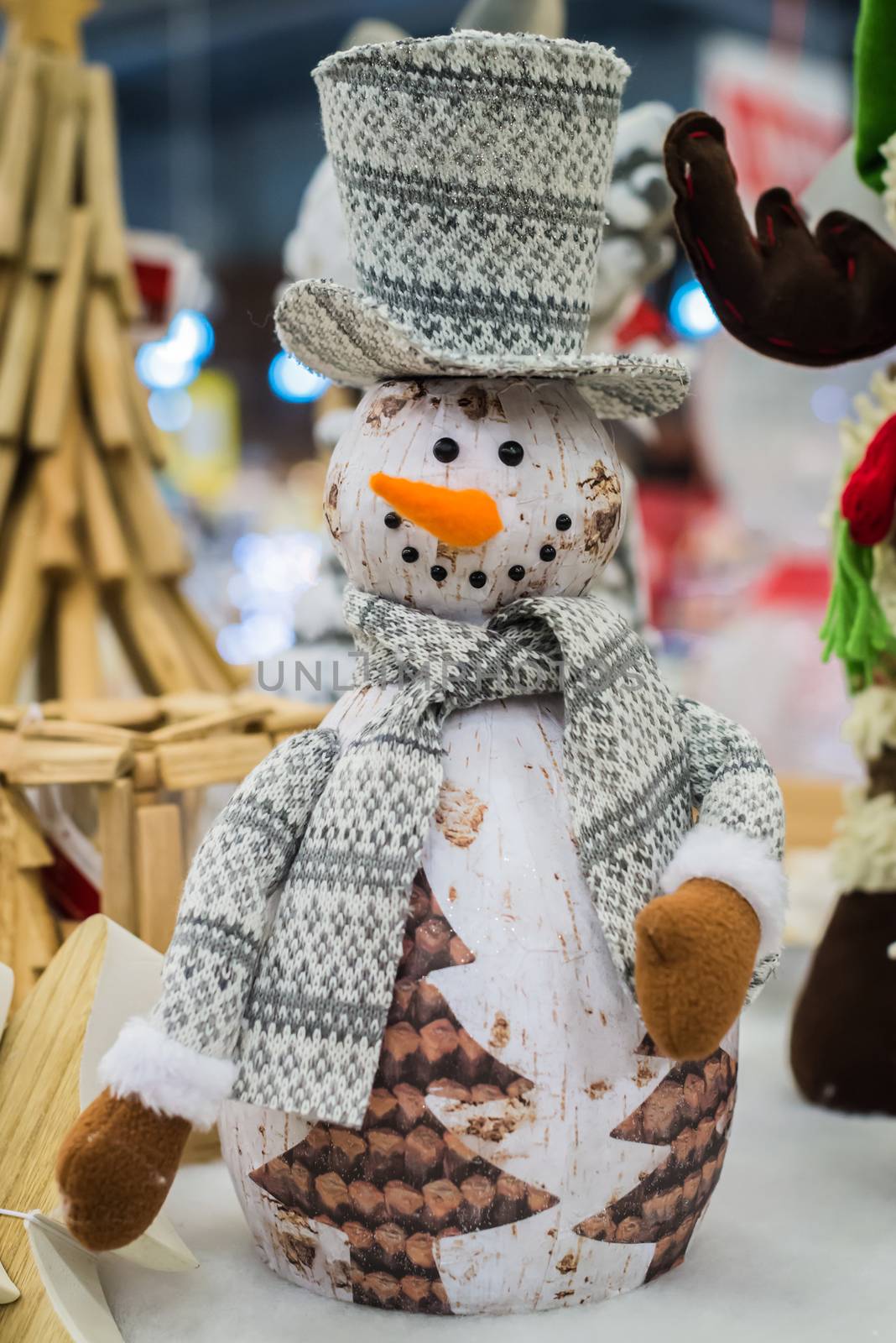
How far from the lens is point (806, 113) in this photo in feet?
8.99

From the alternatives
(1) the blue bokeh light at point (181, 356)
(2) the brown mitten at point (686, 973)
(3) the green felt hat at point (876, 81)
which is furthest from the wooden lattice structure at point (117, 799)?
(1) the blue bokeh light at point (181, 356)

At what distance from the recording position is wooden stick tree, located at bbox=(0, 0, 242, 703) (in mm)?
1604

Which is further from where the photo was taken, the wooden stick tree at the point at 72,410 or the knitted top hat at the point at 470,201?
the wooden stick tree at the point at 72,410

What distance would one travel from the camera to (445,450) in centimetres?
91

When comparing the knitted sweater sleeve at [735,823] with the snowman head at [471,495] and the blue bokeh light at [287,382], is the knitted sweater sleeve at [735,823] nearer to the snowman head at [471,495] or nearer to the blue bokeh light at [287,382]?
the snowman head at [471,495]

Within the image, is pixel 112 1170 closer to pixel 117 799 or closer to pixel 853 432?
pixel 117 799

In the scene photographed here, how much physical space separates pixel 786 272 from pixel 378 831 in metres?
0.60

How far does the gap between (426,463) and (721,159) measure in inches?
15.4

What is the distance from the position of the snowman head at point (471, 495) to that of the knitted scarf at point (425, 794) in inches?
0.8

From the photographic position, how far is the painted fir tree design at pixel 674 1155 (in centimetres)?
89

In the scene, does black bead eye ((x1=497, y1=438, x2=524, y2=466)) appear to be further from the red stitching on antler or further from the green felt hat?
the green felt hat

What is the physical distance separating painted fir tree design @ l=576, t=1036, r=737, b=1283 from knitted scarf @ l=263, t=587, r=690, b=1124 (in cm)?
9

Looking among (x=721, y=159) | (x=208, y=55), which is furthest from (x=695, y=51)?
(x=721, y=159)

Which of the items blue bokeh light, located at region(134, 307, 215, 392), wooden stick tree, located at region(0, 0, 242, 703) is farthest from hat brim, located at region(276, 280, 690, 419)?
blue bokeh light, located at region(134, 307, 215, 392)
